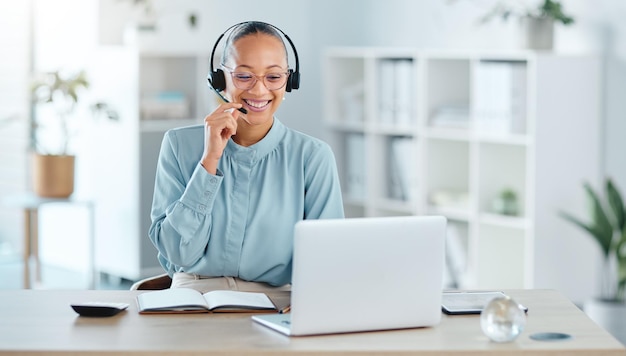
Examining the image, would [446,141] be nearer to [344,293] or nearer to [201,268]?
[201,268]

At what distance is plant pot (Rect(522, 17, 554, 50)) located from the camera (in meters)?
4.74

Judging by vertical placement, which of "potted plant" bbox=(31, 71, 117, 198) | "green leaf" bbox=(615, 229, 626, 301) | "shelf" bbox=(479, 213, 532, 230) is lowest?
"green leaf" bbox=(615, 229, 626, 301)

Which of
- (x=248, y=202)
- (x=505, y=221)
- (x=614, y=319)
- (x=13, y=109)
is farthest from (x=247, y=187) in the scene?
(x=13, y=109)

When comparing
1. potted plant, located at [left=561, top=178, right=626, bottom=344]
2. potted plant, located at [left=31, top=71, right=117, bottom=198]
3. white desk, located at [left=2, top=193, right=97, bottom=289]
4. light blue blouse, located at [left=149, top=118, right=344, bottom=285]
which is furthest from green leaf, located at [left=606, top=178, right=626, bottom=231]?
white desk, located at [left=2, top=193, right=97, bottom=289]

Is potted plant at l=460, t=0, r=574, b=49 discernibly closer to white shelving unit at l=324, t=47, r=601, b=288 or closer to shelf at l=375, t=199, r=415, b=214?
white shelving unit at l=324, t=47, r=601, b=288

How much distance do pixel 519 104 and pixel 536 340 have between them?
279cm

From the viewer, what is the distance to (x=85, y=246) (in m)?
6.20

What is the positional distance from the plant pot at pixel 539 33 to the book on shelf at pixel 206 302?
2713 millimetres

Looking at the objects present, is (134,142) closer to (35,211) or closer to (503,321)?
(35,211)

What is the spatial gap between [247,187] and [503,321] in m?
0.87

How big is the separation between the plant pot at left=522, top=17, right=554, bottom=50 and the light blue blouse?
7.42 feet

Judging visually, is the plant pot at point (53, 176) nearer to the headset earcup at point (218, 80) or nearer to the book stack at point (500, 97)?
the book stack at point (500, 97)

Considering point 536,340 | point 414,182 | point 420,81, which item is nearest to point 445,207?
point 414,182

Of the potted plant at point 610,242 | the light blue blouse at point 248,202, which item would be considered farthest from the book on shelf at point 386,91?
the light blue blouse at point 248,202
